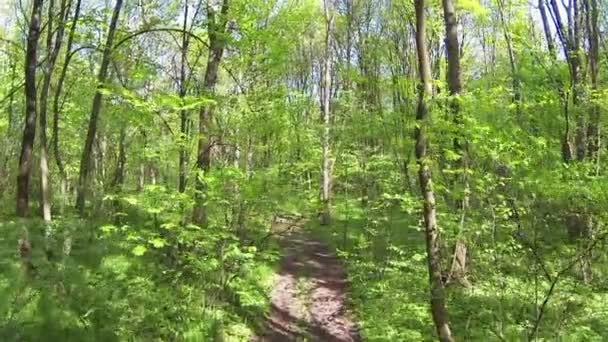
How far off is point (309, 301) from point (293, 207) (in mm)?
2088

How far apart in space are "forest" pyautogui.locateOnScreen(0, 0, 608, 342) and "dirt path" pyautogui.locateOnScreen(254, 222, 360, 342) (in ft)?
0.19

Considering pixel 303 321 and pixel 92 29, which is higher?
pixel 92 29

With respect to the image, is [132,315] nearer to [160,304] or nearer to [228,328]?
[160,304]

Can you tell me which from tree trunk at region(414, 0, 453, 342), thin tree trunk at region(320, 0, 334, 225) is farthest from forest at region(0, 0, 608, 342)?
thin tree trunk at region(320, 0, 334, 225)

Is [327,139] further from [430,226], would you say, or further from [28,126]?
[430,226]

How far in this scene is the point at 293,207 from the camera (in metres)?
11.2

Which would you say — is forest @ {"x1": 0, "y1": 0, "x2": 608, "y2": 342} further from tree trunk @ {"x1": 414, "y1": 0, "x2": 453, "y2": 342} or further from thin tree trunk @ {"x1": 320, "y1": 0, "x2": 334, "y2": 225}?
thin tree trunk @ {"x1": 320, "y1": 0, "x2": 334, "y2": 225}

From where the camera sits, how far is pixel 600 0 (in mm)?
12477

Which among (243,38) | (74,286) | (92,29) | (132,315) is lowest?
(132,315)

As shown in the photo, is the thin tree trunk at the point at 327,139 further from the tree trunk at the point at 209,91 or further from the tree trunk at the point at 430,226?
the tree trunk at the point at 430,226

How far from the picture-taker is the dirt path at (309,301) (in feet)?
32.3

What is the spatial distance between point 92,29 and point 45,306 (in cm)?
827

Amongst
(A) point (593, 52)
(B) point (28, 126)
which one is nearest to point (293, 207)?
(B) point (28, 126)

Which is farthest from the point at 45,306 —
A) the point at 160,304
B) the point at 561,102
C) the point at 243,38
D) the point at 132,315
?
the point at 561,102
